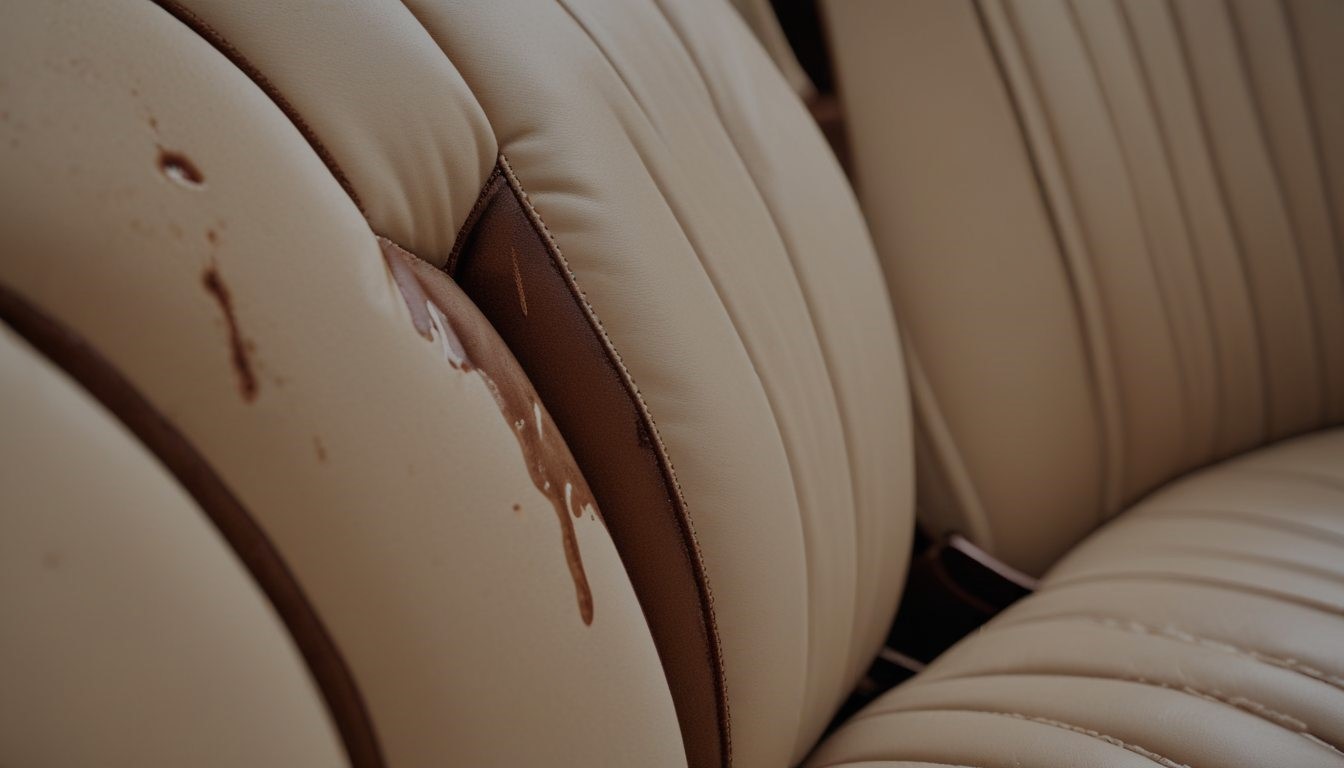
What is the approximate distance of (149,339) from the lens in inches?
11.8

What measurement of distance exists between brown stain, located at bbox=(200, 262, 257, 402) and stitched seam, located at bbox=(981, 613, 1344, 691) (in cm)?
57

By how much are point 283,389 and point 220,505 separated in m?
0.04

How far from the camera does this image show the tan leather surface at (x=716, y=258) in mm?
443

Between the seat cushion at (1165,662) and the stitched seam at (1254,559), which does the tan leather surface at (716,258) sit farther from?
the stitched seam at (1254,559)

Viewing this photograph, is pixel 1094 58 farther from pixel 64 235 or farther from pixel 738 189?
pixel 64 235

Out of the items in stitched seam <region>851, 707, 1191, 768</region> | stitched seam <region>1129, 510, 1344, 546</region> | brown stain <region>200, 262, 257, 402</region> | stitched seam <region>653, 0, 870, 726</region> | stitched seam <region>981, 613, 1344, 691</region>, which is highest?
brown stain <region>200, 262, 257, 402</region>

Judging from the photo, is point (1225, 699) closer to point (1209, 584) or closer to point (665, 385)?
point (1209, 584)

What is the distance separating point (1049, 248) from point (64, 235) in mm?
811

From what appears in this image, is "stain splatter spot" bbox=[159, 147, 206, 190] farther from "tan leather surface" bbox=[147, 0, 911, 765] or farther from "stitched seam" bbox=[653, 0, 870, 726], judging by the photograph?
"stitched seam" bbox=[653, 0, 870, 726]

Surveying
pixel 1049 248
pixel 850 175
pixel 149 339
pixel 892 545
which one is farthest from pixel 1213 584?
pixel 149 339

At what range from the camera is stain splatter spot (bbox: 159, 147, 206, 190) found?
1.02ft

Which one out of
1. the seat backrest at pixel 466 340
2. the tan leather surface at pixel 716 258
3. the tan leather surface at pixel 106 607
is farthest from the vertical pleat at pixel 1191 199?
the tan leather surface at pixel 106 607

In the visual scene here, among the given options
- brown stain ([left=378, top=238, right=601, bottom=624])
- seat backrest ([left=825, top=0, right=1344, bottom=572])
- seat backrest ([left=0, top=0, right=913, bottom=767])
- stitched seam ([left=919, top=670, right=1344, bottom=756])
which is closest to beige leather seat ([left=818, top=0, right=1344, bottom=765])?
seat backrest ([left=825, top=0, right=1344, bottom=572])

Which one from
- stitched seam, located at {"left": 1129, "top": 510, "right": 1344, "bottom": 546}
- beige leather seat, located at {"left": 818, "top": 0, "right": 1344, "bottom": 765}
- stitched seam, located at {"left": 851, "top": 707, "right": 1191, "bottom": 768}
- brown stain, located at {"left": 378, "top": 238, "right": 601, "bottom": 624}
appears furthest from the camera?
beige leather seat, located at {"left": 818, "top": 0, "right": 1344, "bottom": 765}
